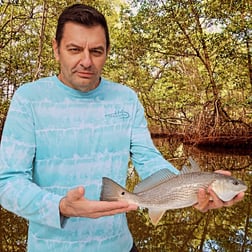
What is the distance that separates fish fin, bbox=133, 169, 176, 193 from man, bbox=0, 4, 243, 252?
0.10ft

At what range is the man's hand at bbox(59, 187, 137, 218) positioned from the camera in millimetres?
991

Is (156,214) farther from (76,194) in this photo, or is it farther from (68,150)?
(76,194)

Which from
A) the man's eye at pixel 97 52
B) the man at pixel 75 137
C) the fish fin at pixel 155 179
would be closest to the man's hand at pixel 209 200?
the man at pixel 75 137

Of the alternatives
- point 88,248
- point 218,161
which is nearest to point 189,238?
point 88,248

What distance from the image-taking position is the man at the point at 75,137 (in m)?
1.20

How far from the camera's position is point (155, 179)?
132cm

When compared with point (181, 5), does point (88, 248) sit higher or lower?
lower

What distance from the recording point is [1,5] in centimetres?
1220

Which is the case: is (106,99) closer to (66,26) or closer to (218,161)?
(66,26)

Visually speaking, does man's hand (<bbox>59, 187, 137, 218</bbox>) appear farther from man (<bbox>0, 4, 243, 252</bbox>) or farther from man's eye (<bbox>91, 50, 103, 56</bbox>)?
man's eye (<bbox>91, 50, 103, 56</bbox>)

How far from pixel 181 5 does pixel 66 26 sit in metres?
11.6

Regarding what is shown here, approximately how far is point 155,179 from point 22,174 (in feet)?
1.36

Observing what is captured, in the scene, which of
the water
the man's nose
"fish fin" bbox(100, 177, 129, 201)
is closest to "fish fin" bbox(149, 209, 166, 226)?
"fish fin" bbox(100, 177, 129, 201)

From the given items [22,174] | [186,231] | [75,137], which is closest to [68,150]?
[75,137]
